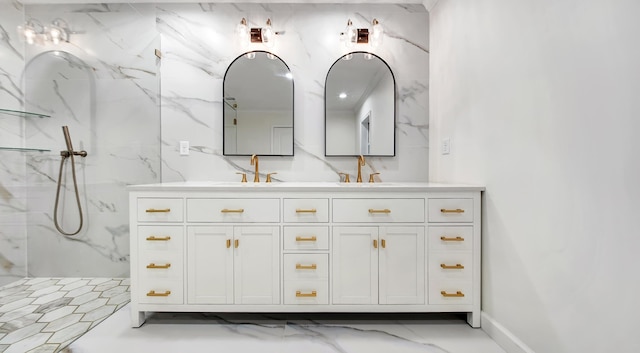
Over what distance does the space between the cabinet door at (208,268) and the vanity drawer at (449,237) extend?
117cm

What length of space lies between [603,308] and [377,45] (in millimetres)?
2072

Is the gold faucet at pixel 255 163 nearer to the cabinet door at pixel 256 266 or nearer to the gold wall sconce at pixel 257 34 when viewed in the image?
the cabinet door at pixel 256 266

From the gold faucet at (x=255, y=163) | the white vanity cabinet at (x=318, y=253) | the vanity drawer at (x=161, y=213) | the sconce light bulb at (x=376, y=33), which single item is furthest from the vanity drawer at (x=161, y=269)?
the sconce light bulb at (x=376, y=33)

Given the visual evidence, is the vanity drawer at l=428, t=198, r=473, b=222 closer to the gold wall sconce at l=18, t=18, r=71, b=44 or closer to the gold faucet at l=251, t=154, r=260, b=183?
the gold faucet at l=251, t=154, r=260, b=183

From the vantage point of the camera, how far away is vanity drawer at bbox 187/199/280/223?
1.63 m

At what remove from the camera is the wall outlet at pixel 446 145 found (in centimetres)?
200

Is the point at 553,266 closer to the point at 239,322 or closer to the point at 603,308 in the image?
the point at 603,308

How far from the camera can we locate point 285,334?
1.59 meters

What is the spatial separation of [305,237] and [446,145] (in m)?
1.22

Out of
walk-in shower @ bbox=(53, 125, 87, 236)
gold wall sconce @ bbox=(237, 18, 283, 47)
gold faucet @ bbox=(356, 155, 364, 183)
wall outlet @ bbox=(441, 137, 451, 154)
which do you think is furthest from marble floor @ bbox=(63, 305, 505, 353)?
gold wall sconce @ bbox=(237, 18, 283, 47)

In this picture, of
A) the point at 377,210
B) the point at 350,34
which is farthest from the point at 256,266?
the point at 350,34

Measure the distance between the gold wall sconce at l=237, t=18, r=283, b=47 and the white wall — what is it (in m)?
1.39

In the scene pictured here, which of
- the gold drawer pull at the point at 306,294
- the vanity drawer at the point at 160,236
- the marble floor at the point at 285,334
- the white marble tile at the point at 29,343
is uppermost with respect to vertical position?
the vanity drawer at the point at 160,236

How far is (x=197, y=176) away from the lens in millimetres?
2279
